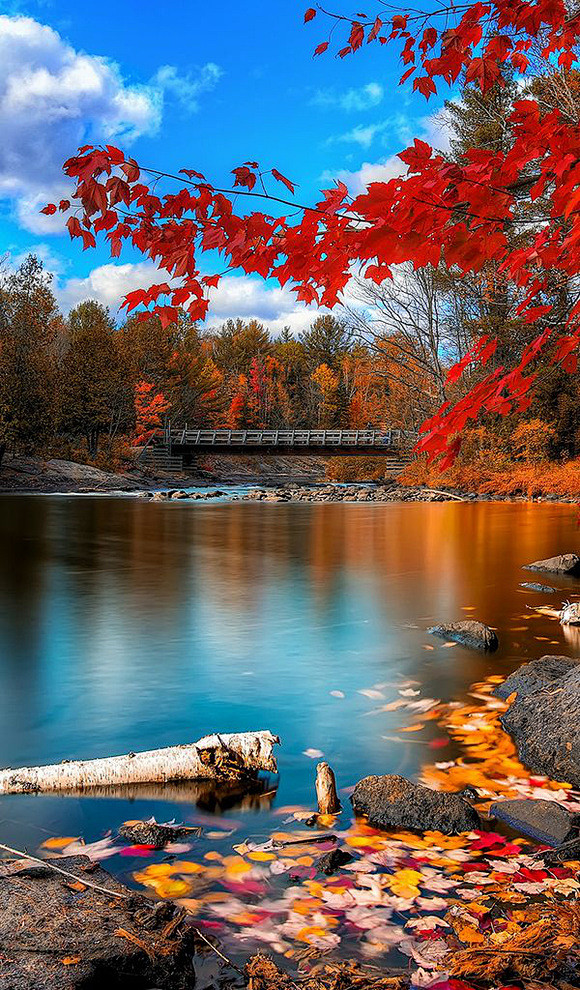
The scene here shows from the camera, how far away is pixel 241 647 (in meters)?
9.05

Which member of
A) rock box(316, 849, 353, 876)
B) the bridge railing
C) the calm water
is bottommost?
the calm water

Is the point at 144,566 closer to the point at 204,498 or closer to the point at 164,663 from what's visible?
the point at 164,663

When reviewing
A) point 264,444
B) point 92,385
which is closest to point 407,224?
point 92,385

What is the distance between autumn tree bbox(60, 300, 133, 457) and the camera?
52.9 metres

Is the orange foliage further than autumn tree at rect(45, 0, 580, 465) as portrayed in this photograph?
Yes

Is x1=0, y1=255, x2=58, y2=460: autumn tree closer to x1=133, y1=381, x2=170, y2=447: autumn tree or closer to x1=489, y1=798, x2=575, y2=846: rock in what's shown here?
x1=133, y1=381, x2=170, y2=447: autumn tree

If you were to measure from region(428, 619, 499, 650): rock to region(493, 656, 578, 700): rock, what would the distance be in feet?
5.21

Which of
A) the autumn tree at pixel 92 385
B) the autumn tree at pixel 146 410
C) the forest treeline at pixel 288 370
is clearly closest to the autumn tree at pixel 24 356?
the forest treeline at pixel 288 370

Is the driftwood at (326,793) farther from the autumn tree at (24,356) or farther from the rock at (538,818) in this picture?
the autumn tree at (24,356)

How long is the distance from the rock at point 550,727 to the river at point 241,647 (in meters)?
0.67

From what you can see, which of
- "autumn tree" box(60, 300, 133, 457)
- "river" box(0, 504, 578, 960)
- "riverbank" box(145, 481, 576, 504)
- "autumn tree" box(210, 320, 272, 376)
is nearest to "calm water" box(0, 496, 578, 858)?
"river" box(0, 504, 578, 960)

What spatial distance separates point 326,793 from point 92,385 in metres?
51.5

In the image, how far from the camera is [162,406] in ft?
198

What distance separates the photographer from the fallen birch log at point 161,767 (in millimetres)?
Answer: 4586
